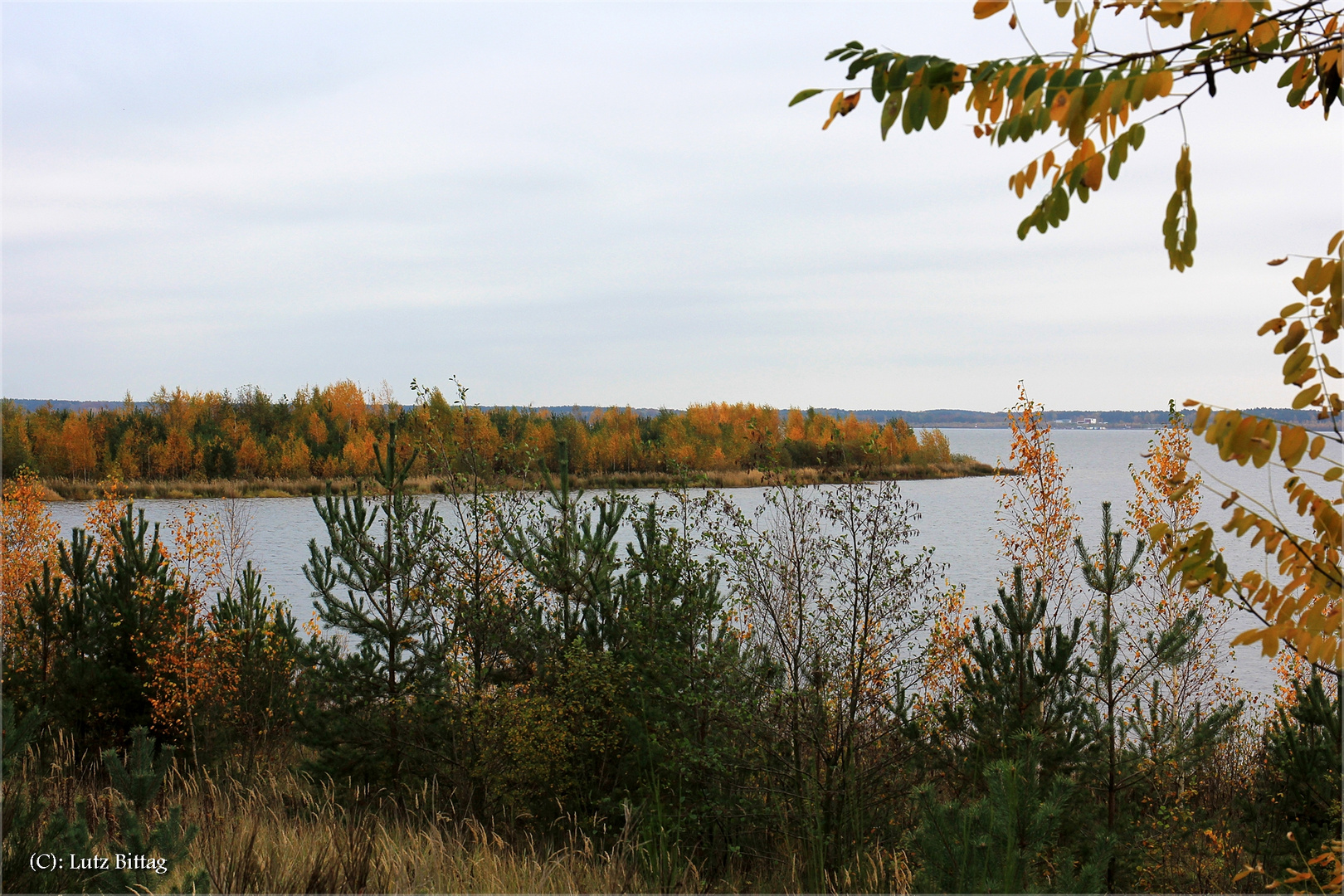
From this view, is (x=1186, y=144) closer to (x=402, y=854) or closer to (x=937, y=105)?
(x=937, y=105)

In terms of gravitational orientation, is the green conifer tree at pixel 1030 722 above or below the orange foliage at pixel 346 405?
below

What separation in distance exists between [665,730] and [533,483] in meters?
2.39

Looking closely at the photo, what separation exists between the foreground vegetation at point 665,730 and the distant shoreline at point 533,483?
165 millimetres

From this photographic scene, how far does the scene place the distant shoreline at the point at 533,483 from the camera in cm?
667

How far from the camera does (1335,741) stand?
6562 millimetres

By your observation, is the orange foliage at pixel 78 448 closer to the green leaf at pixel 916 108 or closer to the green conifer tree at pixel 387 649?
the green conifer tree at pixel 387 649

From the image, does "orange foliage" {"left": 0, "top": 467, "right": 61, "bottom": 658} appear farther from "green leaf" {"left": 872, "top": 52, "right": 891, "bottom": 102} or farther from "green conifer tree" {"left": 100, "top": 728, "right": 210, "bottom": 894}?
"green leaf" {"left": 872, "top": 52, "right": 891, "bottom": 102}

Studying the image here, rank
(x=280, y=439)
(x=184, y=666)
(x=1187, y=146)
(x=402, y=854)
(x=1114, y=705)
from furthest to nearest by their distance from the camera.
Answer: (x=280, y=439) → (x=184, y=666) → (x=1114, y=705) → (x=402, y=854) → (x=1187, y=146)

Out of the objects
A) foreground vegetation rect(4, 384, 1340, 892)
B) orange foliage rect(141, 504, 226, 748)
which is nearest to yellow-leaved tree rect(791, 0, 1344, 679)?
foreground vegetation rect(4, 384, 1340, 892)

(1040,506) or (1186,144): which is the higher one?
(1186,144)

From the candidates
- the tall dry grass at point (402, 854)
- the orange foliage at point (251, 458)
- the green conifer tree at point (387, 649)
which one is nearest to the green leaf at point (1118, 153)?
the tall dry grass at point (402, 854)

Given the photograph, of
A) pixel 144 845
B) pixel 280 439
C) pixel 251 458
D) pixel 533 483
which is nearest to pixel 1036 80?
pixel 144 845

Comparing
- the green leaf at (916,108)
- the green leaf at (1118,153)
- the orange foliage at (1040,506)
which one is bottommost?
the orange foliage at (1040,506)

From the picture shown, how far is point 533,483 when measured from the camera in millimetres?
7879
